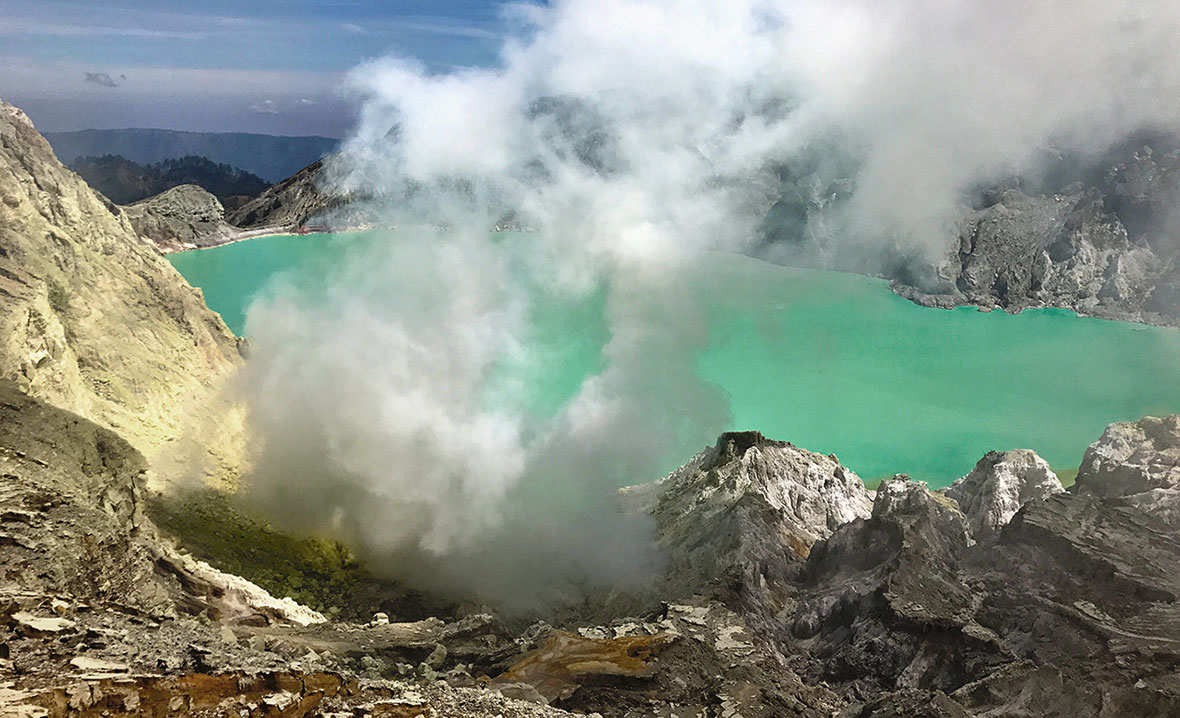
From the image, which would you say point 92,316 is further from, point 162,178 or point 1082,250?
point 1082,250

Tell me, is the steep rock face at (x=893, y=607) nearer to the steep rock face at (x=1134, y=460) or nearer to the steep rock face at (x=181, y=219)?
the steep rock face at (x=1134, y=460)

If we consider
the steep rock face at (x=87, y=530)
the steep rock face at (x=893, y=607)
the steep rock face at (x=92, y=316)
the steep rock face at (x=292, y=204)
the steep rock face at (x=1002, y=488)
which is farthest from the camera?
the steep rock face at (x=292, y=204)

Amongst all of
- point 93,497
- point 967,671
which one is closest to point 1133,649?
point 967,671

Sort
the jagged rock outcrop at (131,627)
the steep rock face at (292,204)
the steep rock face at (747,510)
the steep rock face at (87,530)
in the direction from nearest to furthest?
1. the jagged rock outcrop at (131,627)
2. the steep rock face at (87,530)
3. the steep rock face at (747,510)
4. the steep rock face at (292,204)

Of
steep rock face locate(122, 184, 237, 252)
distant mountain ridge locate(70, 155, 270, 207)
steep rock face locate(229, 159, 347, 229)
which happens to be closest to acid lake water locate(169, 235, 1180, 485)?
steep rock face locate(122, 184, 237, 252)

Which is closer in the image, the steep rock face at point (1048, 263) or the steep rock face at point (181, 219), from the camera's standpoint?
the steep rock face at point (181, 219)

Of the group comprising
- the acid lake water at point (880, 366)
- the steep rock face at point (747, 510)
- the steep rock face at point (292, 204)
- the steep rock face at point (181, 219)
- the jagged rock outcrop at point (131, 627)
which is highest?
the steep rock face at point (292, 204)

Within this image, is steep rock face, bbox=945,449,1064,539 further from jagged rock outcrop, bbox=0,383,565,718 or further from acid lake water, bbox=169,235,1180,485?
jagged rock outcrop, bbox=0,383,565,718

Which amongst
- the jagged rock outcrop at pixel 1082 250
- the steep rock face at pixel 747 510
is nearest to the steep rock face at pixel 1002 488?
the steep rock face at pixel 747 510

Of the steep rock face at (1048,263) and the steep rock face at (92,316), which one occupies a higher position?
the steep rock face at (1048,263)

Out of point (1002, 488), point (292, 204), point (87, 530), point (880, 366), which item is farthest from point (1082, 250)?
point (87, 530)
